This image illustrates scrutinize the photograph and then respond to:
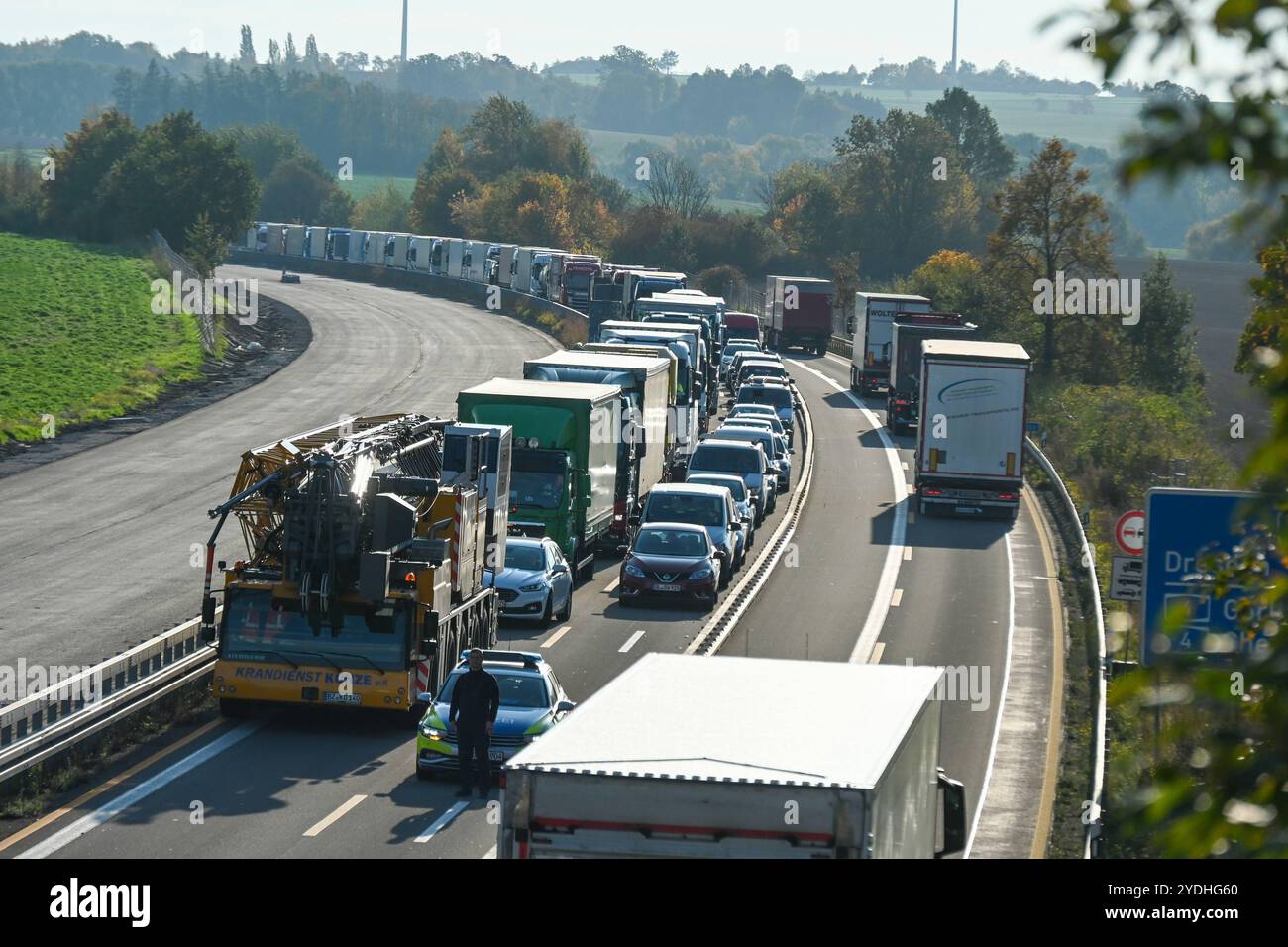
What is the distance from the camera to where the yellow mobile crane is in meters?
21.5

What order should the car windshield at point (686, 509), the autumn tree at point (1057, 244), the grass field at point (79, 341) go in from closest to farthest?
the car windshield at point (686, 509)
the grass field at point (79, 341)
the autumn tree at point (1057, 244)

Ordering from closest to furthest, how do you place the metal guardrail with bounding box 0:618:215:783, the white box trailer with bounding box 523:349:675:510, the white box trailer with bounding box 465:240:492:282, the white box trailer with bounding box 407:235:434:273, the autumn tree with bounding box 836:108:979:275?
the metal guardrail with bounding box 0:618:215:783
the white box trailer with bounding box 523:349:675:510
the white box trailer with bounding box 465:240:492:282
the white box trailer with bounding box 407:235:434:273
the autumn tree with bounding box 836:108:979:275

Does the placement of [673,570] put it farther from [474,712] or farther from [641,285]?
[641,285]

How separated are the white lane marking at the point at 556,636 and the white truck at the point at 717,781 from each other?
16890mm

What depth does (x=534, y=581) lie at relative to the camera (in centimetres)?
2938

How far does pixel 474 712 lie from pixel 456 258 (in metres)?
88.8

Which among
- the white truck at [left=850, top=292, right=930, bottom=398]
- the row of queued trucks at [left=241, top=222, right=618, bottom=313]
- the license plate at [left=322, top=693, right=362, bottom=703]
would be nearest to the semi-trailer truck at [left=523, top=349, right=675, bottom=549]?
the license plate at [left=322, top=693, right=362, bottom=703]

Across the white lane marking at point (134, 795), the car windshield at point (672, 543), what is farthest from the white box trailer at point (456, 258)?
the white lane marking at point (134, 795)

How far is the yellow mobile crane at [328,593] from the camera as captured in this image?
21.5 meters

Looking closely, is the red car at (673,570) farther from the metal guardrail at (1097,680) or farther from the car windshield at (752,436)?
the car windshield at (752,436)

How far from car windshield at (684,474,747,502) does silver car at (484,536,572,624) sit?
8615 millimetres

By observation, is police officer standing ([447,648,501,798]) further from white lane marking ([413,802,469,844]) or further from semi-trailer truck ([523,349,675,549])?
semi-trailer truck ([523,349,675,549])

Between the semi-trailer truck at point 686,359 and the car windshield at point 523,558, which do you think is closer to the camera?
the car windshield at point 523,558
